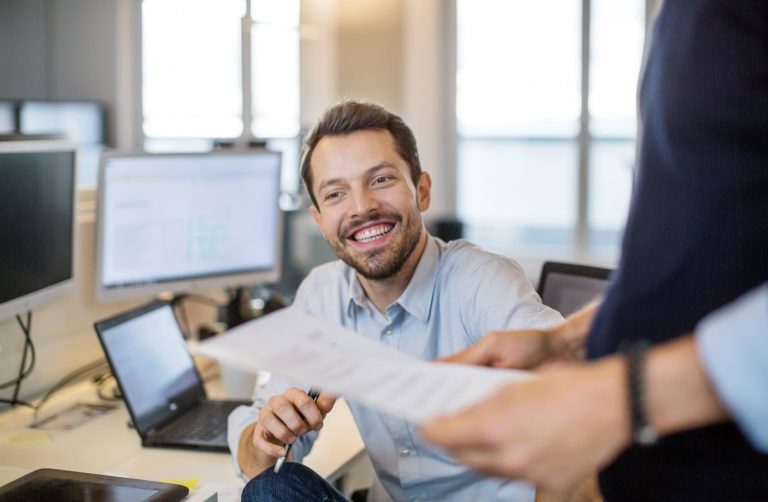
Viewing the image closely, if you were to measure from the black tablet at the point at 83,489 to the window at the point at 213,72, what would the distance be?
191 inches

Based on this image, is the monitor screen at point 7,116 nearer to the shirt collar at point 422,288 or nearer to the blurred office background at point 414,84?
the blurred office background at point 414,84

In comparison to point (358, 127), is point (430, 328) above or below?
below

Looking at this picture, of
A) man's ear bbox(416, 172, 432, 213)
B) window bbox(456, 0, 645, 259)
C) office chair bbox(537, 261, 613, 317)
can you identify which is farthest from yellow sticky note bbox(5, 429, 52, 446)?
window bbox(456, 0, 645, 259)

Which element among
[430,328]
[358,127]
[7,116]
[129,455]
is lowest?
[129,455]

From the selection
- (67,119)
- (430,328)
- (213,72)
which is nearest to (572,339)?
(430,328)

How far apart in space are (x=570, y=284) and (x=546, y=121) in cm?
479

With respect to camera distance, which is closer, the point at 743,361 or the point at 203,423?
the point at 743,361

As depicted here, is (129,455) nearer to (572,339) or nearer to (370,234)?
(370,234)

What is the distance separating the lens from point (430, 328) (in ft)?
5.68

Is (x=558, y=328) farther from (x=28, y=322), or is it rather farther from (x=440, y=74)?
(x=440, y=74)

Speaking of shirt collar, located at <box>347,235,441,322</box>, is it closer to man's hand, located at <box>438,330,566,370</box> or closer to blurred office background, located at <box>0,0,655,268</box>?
man's hand, located at <box>438,330,566,370</box>

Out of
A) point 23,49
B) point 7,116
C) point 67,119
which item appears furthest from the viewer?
point 23,49

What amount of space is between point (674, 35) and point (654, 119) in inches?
3.1

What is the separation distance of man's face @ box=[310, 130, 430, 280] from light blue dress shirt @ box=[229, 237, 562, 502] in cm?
6
